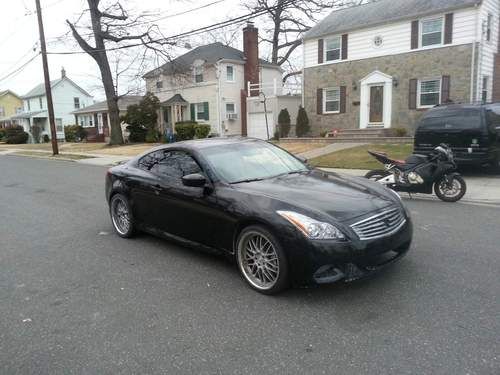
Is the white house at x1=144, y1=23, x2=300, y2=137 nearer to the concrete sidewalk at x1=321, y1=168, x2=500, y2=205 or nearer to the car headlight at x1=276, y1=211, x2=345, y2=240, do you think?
the concrete sidewalk at x1=321, y1=168, x2=500, y2=205

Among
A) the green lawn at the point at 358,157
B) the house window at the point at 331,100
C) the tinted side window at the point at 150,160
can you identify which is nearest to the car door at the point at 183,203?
the tinted side window at the point at 150,160

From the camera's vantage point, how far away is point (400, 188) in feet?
28.6

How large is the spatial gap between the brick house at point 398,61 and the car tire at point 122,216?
16997mm

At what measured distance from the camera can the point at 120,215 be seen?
6.46m

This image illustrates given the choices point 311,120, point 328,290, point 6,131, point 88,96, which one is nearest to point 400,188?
point 328,290

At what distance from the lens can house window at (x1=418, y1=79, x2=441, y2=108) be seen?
2088cm

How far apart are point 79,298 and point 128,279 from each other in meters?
0.59

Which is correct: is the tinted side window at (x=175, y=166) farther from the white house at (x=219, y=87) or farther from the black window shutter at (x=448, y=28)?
the white house at (x=219, y=87)

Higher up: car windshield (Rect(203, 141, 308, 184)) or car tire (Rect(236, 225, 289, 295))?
car windshield (Rect(203, 141, 308, 184))

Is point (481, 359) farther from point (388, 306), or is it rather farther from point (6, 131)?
point (6, 131)

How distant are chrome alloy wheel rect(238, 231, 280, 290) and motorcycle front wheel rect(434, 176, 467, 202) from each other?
558 centimetres

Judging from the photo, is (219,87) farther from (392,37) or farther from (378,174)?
(378,174)

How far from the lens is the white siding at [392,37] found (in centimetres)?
1970

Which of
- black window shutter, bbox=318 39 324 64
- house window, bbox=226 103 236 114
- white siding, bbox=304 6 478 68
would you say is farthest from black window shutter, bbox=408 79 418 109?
house window, bbox=226 103 236 114
